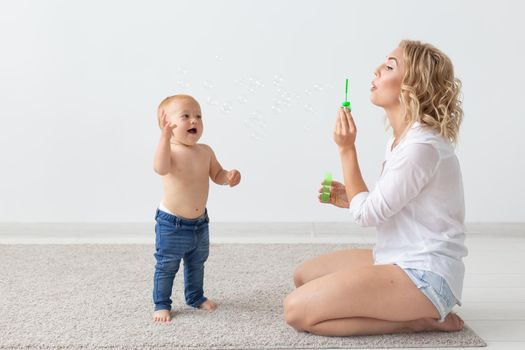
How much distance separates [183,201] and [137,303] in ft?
1.19

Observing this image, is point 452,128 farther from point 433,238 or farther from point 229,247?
point 229,247

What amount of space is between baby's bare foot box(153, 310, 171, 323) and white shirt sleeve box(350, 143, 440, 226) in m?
0.58

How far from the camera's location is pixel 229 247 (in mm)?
3168

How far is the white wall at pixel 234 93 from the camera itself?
3418 mm

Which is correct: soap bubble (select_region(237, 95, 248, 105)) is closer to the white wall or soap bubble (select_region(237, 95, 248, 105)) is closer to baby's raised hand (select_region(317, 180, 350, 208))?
the white wall

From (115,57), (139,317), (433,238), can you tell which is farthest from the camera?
(115,57)

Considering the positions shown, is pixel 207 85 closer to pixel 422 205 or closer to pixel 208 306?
pixel 208 306

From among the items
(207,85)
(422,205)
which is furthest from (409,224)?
(207,85)

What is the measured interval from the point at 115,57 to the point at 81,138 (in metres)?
0.37

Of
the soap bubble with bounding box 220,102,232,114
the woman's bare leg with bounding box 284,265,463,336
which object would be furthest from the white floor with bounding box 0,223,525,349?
the woman's bare leg with bounding box 284,265,463,336

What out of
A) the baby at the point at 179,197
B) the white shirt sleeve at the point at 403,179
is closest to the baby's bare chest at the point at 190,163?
the baby at the point at 179,197

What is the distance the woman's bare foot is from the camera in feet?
6.54

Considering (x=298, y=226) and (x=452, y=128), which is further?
(x=298, y=226)

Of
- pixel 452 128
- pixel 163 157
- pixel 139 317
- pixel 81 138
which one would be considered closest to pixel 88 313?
pixel 139 317
